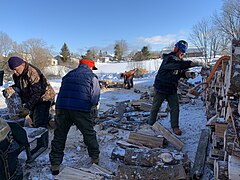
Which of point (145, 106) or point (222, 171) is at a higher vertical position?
point (222, 171)

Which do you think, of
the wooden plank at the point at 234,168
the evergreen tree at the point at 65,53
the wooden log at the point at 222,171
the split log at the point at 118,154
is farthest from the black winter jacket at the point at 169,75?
the evergreen tree at the point at 65,53

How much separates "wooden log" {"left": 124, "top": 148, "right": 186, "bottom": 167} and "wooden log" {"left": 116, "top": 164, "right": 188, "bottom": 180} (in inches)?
4.3

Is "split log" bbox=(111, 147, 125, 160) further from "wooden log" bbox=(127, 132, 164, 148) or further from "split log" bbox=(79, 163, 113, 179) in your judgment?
"split log" bbox=(79, 163, 113, 179)

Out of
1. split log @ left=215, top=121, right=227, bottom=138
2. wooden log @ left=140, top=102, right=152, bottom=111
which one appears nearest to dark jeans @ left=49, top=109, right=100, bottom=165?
split log @ left=215, top=121, right=227, bottom=138

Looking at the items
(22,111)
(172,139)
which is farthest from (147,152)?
(22,111)

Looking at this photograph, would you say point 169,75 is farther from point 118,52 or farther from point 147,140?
point 118,52

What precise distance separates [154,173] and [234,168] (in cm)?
99

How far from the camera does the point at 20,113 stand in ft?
13.7

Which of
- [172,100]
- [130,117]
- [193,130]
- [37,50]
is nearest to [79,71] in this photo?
[172,100]

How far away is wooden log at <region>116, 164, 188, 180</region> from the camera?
2551 millimetres

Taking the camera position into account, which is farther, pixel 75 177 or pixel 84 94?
pixel 84 94

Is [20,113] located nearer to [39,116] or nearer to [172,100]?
[39,116]

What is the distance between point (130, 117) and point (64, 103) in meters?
3.33

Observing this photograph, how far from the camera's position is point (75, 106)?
10.1 feet
